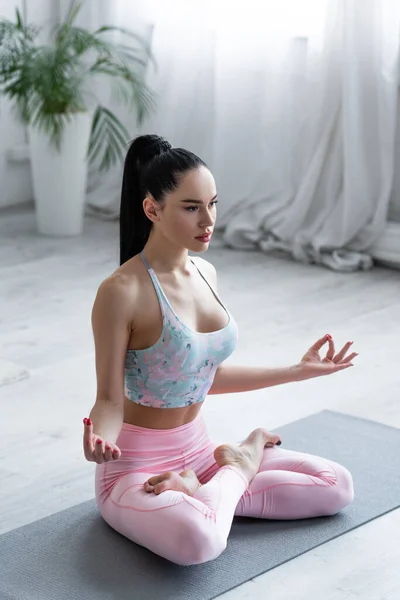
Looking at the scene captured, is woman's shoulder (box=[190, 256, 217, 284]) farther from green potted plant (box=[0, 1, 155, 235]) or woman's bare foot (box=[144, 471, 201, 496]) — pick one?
green potted plant (box=[0, 1, 155, 235])

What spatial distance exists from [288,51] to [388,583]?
8.99 ft

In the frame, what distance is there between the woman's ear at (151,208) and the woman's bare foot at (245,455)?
0.46 m

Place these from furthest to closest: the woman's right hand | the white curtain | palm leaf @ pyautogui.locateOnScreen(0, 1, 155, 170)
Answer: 1. palm leaf @ pyautogui.locateOnScreen(0, 1, 155, 170)
2. the white curtain
3. the woman's right hand

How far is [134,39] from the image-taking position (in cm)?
472

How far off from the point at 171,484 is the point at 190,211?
0.48 meters

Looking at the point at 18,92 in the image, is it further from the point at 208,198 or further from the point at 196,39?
the point at 208,198

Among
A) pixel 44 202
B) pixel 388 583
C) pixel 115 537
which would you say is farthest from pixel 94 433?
pixel 44 202

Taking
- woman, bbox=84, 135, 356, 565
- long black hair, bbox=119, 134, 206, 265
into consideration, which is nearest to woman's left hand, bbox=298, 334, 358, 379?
woman, bbox=84, 135, 356, 565

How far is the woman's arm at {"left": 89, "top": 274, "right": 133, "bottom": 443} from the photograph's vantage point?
5.90 ft

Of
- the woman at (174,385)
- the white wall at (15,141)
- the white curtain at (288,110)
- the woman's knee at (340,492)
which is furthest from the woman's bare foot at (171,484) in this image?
the white wall at (15,141)

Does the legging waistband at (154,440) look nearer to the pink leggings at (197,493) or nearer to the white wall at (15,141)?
the pink leggings at (197,493)

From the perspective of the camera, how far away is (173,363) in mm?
1882

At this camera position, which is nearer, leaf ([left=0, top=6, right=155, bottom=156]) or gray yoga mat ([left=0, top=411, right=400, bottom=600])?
gray yoga mat ([left=0, top=411, right=400, bottom=600])

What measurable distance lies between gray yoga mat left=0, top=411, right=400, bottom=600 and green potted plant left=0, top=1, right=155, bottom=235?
2532 millimetres
